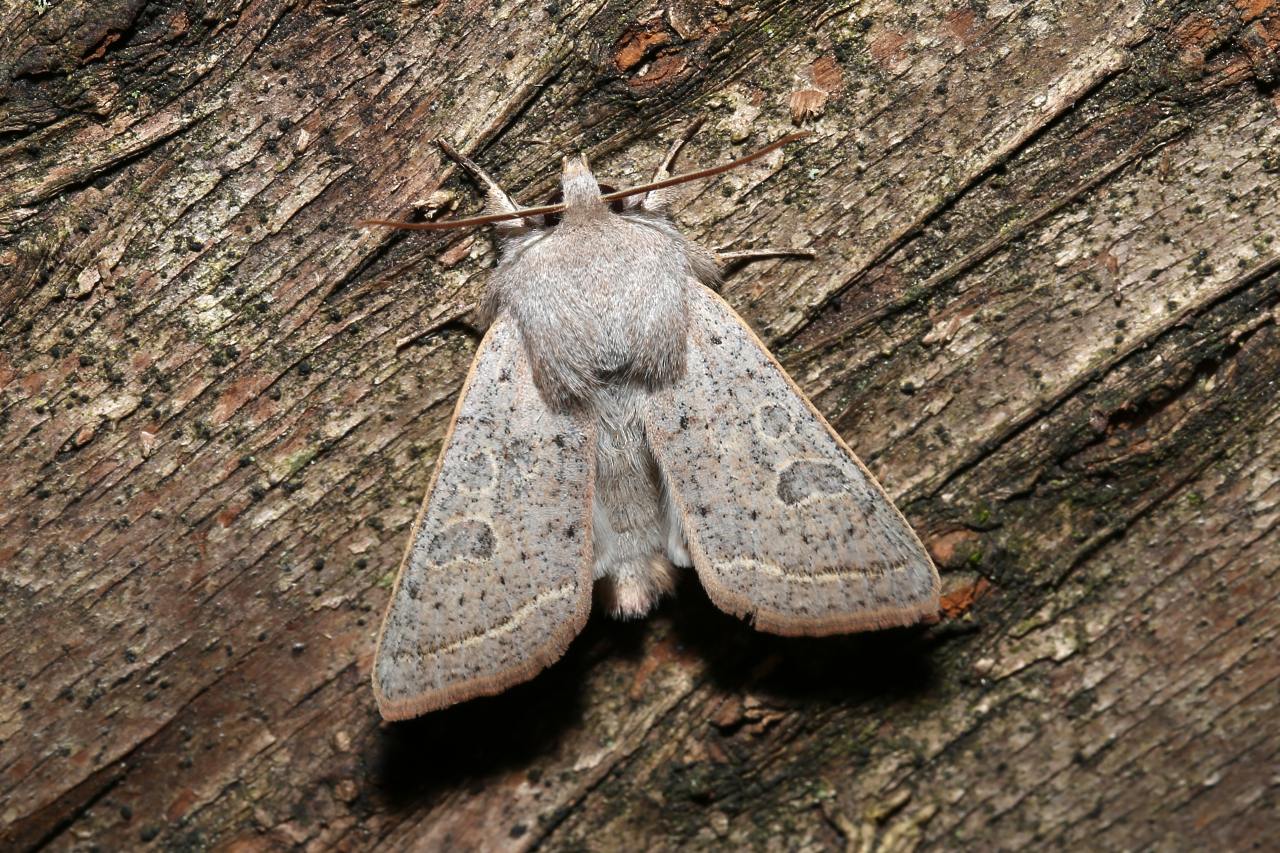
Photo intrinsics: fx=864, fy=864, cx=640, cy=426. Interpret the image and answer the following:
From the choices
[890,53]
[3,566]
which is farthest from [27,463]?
[890,53]

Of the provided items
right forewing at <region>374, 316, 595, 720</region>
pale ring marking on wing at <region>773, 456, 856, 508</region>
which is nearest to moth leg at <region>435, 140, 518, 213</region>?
right forewing at <region>374, 316, 595, 720</region>

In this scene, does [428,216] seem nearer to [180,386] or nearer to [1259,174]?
[180,386]

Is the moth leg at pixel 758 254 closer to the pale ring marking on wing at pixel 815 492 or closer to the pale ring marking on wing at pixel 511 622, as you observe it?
the pale ring marking on wing at pixel 815 492

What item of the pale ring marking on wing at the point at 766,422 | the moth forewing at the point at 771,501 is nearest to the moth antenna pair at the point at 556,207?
the moth forewing at the point at 771,501

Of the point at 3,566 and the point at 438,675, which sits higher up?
the point at 3,566

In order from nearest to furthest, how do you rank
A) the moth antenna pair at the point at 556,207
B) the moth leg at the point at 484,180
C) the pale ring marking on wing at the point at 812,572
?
the moth antenna pair at the point at 556,207, the pale ring marking on wing at the point at 812,572, the moth leg at the point at 484,180

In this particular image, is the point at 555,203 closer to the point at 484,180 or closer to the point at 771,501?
the point at 484,180
